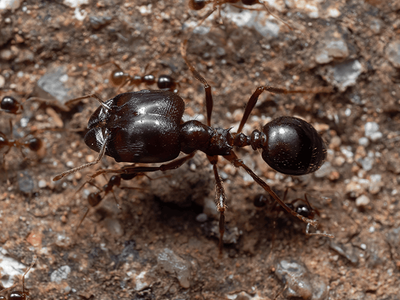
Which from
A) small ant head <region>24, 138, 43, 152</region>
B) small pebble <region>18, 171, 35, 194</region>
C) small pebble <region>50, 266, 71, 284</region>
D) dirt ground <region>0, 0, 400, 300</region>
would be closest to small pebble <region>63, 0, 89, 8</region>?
dirt ground <region>0, 0, 400, 300</region>

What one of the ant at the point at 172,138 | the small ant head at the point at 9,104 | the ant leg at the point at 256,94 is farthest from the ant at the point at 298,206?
the small ant head at the point at 9,104

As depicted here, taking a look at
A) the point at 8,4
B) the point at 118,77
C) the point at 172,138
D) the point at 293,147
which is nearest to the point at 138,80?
the point at 118,77

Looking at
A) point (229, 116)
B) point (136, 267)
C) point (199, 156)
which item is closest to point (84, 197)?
point (136, 267)

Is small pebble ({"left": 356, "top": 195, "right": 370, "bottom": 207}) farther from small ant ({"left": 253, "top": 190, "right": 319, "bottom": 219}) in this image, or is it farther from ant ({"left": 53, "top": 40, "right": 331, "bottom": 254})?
ant ({"left": 53, "top": 40, "right": 331, "bottom": 254})

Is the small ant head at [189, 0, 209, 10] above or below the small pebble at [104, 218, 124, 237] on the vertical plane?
above

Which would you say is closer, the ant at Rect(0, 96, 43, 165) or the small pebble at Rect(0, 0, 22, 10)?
the ant at Rect(0, 96, 43, 165)

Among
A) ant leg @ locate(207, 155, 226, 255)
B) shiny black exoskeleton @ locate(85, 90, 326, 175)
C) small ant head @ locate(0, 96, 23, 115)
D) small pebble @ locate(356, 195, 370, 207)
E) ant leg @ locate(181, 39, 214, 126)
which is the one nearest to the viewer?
shiny black exoskeleton @ locate(85, 90, 326, 175)

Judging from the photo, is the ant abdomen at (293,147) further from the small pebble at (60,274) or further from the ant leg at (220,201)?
the small pebble at (60,274)
